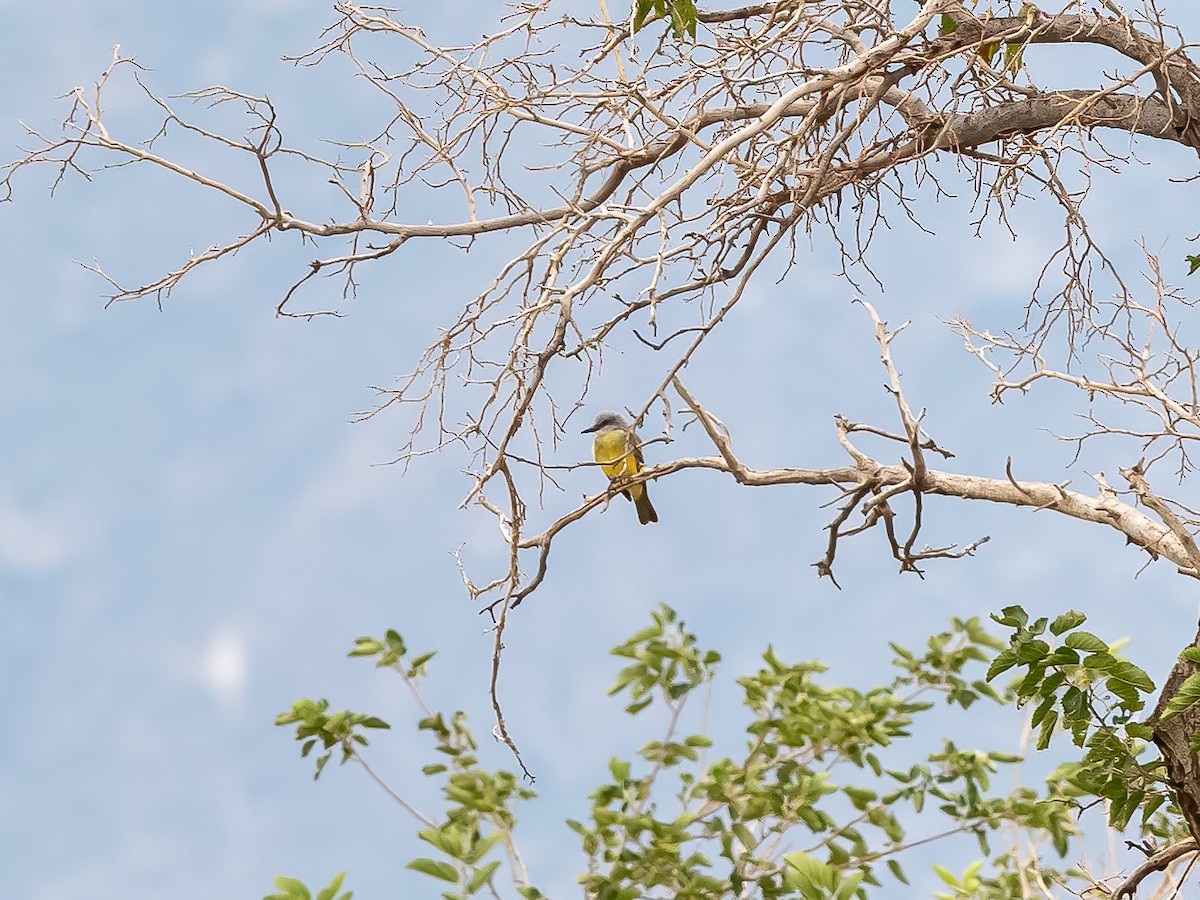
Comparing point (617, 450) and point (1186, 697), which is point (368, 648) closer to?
point (617, 450)

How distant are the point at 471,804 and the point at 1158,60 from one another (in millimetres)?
3587

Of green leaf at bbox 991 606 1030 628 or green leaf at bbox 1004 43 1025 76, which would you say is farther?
green leaf at bbox 1004 43 1025 76

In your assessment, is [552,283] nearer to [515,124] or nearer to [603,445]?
[515,124]

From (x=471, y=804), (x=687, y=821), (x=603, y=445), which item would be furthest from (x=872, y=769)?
(x=603, y=445)

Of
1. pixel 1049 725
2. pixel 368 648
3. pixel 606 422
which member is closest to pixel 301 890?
pixel 368 648

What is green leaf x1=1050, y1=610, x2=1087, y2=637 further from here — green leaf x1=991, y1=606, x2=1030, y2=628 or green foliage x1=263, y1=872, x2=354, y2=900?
green foliage x1=263, y1=872, x2=354, y2=900

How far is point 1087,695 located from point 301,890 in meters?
2.46

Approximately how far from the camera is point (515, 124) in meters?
4.38

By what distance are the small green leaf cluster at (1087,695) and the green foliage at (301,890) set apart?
7.11 ft

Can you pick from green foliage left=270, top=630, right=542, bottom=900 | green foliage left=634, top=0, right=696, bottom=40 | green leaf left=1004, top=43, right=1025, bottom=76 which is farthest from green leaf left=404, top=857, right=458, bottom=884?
green leaf left=1004, top=43, right=1025, bottom=76

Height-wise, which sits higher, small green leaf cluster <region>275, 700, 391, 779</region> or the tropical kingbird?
the tropical kingbird

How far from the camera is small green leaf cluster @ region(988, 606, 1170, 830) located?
321 cm

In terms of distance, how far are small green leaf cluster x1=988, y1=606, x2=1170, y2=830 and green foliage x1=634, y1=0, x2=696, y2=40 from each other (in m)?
1.86

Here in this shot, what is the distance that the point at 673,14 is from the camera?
373 centimetres
